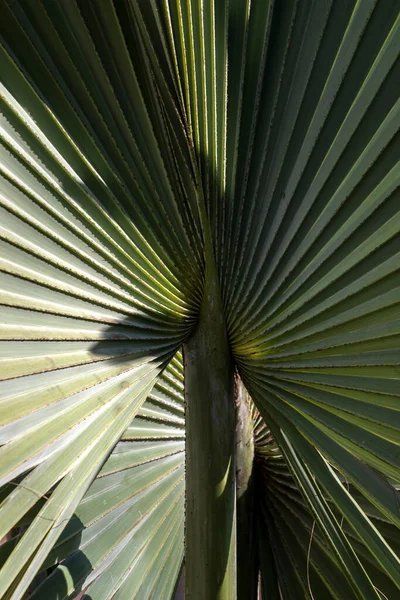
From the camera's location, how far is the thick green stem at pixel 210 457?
0.96 metres

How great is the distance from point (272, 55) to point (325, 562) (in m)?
0.91

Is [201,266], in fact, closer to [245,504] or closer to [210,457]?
[210,457]

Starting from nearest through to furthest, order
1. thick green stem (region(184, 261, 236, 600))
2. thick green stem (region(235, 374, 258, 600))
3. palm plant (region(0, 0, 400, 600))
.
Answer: palm plant (region(0, 0, 400, 600)), thick green stem (region(184, 261, 236, 600)), thick green stem (region(235, 374, 258, 600))

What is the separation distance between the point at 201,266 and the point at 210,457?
333 mm

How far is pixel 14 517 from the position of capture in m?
0.67

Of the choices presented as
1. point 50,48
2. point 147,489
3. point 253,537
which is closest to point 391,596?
point 253,537

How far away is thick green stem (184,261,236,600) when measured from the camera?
96 centimetres

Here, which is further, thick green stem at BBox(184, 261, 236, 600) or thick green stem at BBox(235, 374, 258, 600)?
thick green stem at BBox(235, 374, 258, 600)

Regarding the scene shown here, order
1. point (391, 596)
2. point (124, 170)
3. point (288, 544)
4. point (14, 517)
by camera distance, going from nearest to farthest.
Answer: point (14, 517), point (124, 170), point (391, 596), point (288, 544)

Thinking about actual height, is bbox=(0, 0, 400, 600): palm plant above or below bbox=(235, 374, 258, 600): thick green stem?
above

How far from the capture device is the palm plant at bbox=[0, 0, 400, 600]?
72 cm

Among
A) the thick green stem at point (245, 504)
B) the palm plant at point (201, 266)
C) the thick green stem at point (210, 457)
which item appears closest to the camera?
the palm plant at point (201, 266)

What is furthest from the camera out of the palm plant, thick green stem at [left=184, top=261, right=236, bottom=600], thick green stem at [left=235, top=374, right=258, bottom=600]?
thick green stem at [left=235, top=374, right=258, bottom=600]

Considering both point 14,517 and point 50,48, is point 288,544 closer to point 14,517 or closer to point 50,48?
point 14,517
